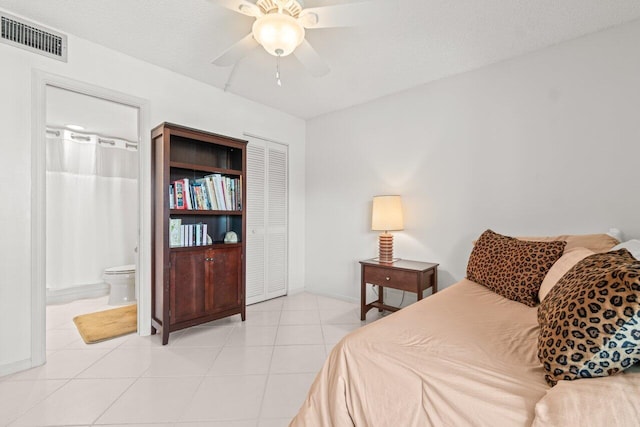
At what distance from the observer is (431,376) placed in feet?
3.06

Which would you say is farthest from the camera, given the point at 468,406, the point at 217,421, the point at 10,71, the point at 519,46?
the point at 519,46

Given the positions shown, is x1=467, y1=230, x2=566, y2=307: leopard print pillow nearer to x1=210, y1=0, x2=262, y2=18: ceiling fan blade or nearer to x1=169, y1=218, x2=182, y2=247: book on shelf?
x1=210, y1=0, x2=262, y2=18: ceiling fan blade

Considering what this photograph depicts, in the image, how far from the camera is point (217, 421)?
153cm

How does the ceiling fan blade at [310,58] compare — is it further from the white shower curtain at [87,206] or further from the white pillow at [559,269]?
the white shower curtain at [87,206]

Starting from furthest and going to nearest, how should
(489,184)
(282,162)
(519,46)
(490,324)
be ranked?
(282,162) → (489,184) → (519,46) → (490,324)

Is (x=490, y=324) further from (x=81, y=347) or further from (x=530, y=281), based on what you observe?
(x=81, y=347)

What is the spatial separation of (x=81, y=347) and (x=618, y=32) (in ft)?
15.6

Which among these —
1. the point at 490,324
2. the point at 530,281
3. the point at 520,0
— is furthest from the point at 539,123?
the point at 490,324

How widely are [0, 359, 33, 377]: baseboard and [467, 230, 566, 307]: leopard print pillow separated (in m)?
3.26

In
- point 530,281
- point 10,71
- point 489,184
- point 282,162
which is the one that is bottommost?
point 530,281

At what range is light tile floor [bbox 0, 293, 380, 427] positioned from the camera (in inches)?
62.2

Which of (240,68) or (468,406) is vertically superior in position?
(240,68)

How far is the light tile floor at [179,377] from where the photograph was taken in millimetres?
1580

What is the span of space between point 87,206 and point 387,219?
4.13 metres
